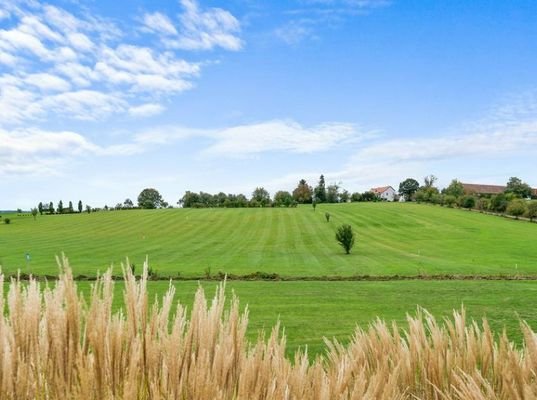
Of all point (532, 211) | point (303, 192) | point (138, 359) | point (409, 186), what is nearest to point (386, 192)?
point (409, 186)

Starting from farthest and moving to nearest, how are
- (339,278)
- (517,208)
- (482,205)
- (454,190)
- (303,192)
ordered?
(303,192) < (454,190) < (482,205) < (517,208) < (339,278)

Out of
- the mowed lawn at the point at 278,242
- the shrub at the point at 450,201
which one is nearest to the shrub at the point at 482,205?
the shrub at the point at 450,201

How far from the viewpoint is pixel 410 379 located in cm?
218

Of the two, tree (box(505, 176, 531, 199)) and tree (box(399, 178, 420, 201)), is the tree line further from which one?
tree (box(399, 178, 420, 201))

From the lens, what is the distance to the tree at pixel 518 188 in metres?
124

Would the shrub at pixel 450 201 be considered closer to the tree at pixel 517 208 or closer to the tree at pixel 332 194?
the tree at pixel 517 208

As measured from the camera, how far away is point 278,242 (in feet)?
171

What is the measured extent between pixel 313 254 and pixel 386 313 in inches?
1079

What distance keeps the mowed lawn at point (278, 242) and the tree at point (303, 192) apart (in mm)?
46293

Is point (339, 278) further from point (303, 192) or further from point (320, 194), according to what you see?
point (303, 192)

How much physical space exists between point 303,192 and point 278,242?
Result: 91.0 m

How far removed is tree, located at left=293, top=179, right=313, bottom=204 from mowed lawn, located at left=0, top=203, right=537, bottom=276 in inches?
1823

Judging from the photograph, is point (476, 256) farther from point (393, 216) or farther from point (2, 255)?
point (2, 255)

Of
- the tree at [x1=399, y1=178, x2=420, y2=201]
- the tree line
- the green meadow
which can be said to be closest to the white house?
the tree at [x1=399, y1=178, x2=420, y2=201]
